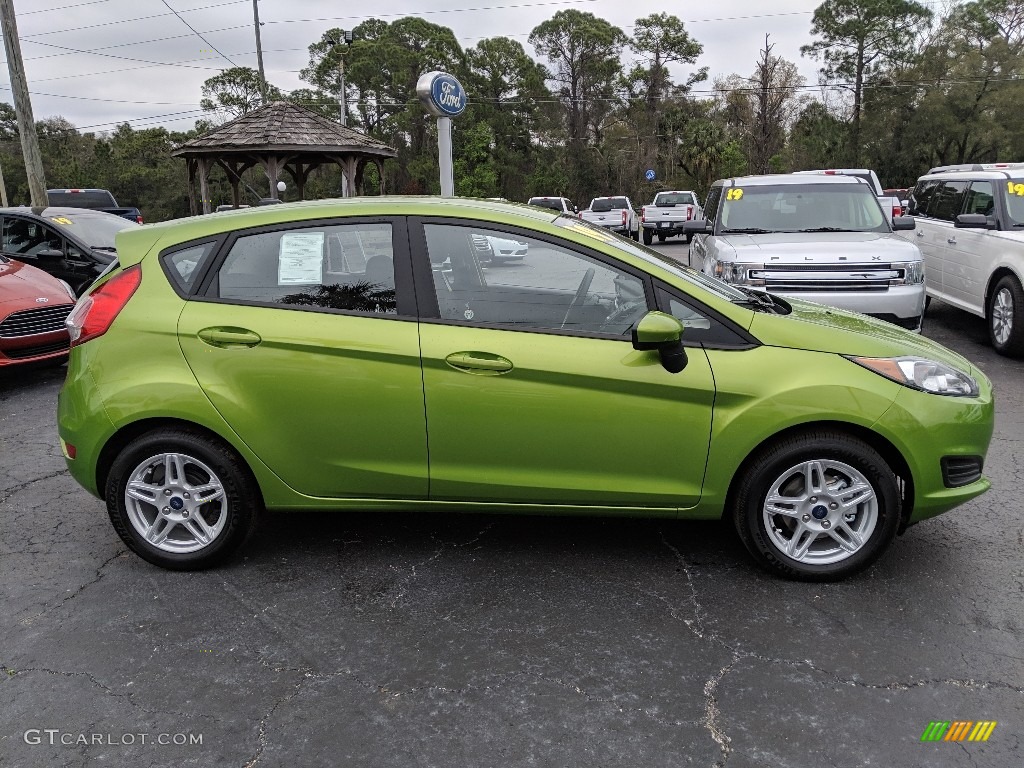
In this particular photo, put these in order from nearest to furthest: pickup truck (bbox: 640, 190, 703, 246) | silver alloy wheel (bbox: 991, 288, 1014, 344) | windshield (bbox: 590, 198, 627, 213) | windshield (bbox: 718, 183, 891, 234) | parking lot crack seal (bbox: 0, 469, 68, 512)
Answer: parking lot crack seal (bbox: 0, 469, 68, 512), silver alloy wheel (bbox: 991, 288, 1014, 344), windshield (bbox: 718, 183, 891, 234), pickup truck (bbox: 640, 190, 703, 246), windshield (bbox: 590, 198, 627, 213)

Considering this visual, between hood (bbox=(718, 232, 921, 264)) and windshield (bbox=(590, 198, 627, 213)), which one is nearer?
hood (bbox=(718, 232, 921, 264))

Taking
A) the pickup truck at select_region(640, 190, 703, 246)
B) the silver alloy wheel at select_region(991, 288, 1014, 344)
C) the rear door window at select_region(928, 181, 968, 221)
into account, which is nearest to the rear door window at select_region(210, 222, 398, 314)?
the silver alloy wheel at select_region(991, 288, 1014, 344)

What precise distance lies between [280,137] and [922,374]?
60.3ft

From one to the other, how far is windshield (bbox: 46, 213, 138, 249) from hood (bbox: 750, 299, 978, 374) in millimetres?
8823

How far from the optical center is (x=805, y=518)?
3590mm

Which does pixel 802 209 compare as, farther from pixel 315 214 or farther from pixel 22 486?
pixel 22 486

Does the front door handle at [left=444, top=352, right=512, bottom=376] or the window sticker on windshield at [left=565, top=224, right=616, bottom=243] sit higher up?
the window sticker on windshield at [left=565, top=224, right=616, bottom=243]

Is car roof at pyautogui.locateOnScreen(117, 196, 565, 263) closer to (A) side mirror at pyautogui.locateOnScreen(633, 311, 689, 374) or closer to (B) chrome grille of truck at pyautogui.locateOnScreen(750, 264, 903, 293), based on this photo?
(A) side mirror at pyautogui.locateOnScreen(633, 311, 689, 374)

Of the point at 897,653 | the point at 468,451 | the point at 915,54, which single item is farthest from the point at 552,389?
the point at 915,54

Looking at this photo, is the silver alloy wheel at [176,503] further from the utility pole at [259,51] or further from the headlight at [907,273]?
the utility pole at [259,51]

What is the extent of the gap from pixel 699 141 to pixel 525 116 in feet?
42.3

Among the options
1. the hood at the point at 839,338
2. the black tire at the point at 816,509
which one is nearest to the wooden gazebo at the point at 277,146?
the hood at the point at 839,338

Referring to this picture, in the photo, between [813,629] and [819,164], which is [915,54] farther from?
[813,629]

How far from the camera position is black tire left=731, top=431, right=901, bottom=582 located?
11.5ft
